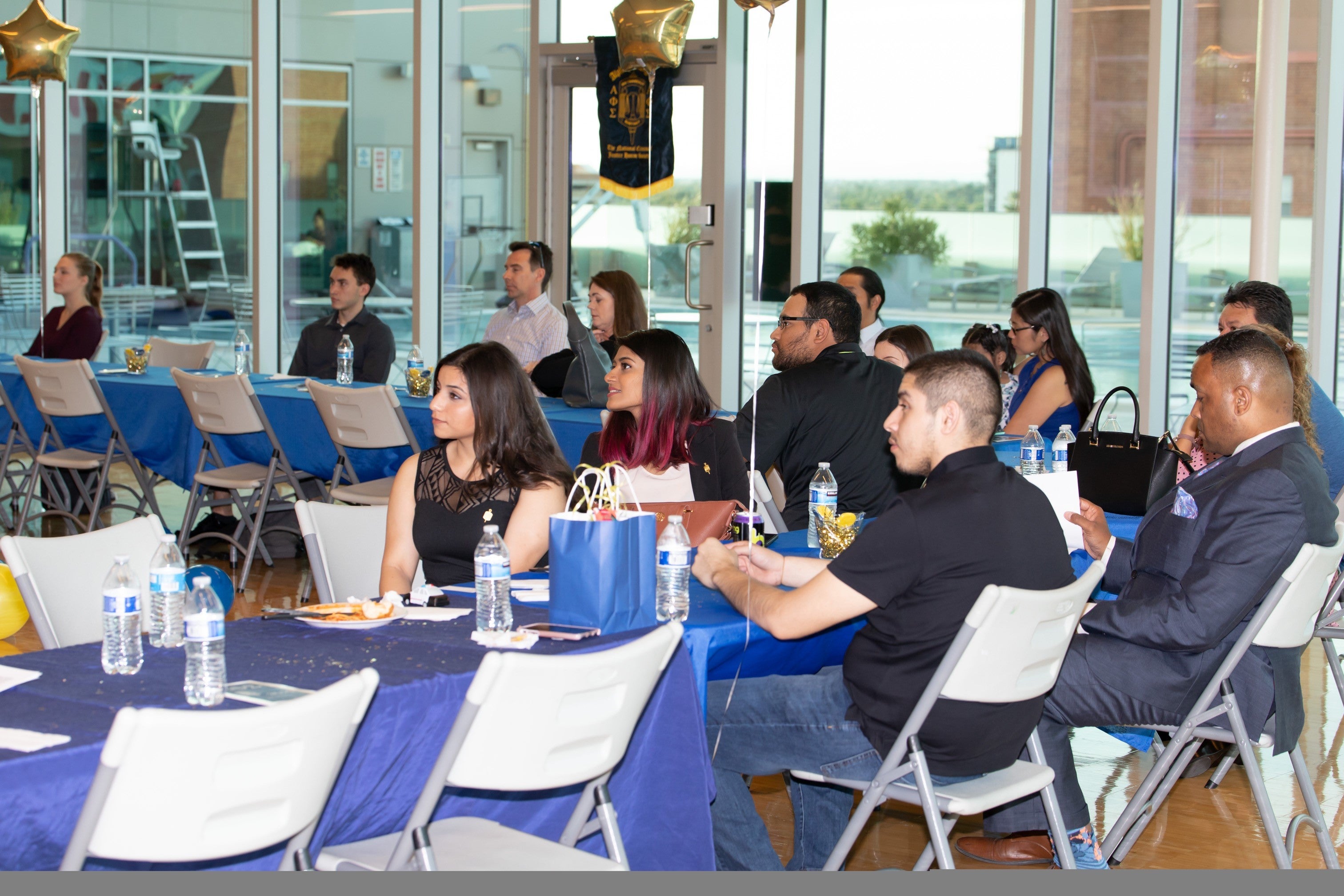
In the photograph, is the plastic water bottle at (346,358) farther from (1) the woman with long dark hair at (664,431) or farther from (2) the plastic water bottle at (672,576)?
(2) the plastic water bottle at (672,576)

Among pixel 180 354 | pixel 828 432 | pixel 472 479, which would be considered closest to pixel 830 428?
pixel 828 432

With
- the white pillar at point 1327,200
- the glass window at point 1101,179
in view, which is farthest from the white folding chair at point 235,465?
the white pillar at point 1327,200

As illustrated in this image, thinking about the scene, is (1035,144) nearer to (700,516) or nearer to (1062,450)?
(1062,450)

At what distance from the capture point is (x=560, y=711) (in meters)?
2.07

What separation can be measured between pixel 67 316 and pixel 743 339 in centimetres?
387

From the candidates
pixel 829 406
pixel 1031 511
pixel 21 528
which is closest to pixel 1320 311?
pixel 829 406

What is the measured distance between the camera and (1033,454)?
4.42m

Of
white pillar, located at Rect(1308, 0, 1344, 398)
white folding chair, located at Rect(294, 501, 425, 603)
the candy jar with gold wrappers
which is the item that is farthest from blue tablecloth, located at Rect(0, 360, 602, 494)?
white pillar, located at Rect(1308, 0, 1344, 398)

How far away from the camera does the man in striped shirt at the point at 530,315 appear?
6.96 m

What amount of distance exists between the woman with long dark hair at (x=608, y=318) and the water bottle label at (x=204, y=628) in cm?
411

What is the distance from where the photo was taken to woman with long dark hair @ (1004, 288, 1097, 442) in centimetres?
544

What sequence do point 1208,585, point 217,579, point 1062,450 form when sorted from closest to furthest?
point 1208,585 < point 217,579 < point 1062,450

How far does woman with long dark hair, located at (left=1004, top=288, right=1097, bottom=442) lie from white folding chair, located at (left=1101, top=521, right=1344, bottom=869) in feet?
7.59

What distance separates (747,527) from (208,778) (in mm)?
1661
